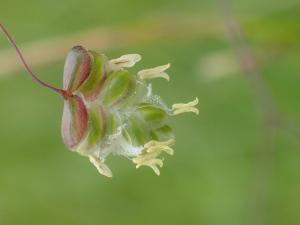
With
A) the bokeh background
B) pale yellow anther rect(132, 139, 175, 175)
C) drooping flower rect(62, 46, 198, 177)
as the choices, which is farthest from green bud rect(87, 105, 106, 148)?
the bokeh background

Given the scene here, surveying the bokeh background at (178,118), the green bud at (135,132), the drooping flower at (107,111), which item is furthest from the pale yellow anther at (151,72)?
the bokeh background at (178,118)

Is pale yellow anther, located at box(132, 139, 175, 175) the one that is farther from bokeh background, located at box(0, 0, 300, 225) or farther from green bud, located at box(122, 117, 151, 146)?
bokeh background, located at box(0, 0, 300, 225)

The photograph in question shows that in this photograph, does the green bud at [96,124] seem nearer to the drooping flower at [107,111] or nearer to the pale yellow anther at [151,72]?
the drooping flower at [107,111]

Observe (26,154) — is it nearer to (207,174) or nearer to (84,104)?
(207,174)

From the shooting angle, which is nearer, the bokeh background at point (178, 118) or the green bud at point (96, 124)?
the green bud at point (96, 124)

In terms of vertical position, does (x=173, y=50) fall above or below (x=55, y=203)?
above

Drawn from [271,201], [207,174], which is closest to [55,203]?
[207,174]
